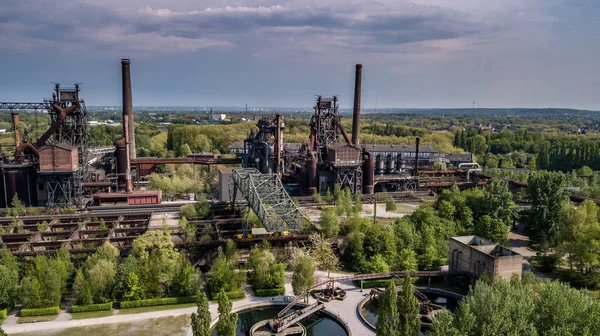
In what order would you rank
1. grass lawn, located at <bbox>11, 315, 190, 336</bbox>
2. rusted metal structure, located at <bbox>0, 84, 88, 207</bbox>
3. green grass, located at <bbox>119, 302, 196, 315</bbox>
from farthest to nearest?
rusted metal structure, located at <bbox>0, 84, 88, 207</bbox> → green grass, located at <bbox>119, 302, 196, 315</bbox> → grass lawn, located at <bbox>11, 315, 190, 336</bbox>

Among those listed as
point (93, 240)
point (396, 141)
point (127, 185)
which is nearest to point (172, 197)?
point (127, 185)

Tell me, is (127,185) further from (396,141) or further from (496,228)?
(396,141)

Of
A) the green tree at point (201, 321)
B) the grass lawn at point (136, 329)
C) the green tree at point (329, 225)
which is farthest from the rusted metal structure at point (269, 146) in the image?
the green tree at point (201, 321)

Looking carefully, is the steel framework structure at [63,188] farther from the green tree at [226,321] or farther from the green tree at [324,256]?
the green tree at [226,321]

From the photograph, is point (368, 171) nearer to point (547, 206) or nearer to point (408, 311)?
point (547, 206)

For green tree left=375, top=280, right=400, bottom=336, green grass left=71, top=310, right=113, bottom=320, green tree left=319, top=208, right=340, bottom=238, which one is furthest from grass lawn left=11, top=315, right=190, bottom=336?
green tree left=319, top=208, right=340, bottom=238

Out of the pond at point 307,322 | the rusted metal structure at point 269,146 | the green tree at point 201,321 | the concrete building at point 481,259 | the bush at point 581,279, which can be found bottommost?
the pond at point 307,322

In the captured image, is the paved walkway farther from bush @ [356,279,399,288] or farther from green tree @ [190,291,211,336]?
green tree @ [190,291,211,336]
